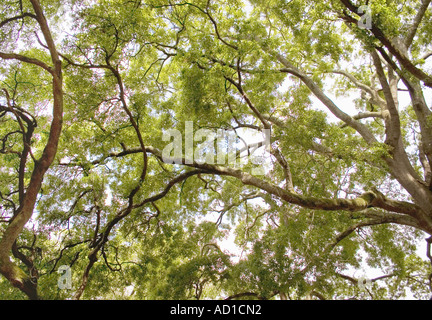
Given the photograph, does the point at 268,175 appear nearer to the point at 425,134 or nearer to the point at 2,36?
the point at 425,134

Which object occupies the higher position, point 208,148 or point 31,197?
point 208,148

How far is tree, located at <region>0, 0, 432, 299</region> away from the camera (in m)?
5.06

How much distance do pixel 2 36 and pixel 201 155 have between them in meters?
4.57

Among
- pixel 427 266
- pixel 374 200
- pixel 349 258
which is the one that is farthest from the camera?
pixel 427 266

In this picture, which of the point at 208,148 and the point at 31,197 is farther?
the point at 208,148

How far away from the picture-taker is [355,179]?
5668mm

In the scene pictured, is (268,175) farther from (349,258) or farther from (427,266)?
(427,266)

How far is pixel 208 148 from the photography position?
22.6ft
